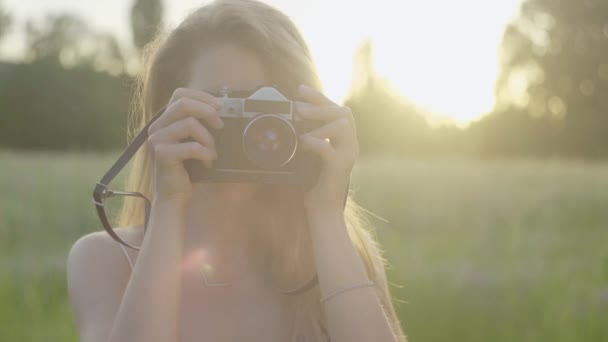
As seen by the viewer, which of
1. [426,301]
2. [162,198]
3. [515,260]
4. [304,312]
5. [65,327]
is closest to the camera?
[162,198]

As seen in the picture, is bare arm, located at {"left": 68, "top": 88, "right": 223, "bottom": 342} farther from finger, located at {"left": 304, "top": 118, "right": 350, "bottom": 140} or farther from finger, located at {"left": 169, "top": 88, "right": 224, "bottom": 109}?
finger, located at {"left": 304, "top": 118, "right": 350, "bottom": 140}

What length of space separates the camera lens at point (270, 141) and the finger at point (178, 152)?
12 cm

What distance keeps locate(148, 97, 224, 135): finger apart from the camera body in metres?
0.03

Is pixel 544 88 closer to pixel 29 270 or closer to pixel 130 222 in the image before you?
pixel 29 270

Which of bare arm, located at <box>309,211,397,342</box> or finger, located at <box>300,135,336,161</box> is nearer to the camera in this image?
bare arm, located at <box>309,211,397,342</box>

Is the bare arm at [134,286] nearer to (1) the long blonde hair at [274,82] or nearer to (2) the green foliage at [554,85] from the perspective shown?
(1) the long blonde hair at [274,82]

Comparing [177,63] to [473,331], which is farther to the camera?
[473,331]

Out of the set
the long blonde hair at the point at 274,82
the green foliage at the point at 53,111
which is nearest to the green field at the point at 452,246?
the long blonde hair at the point at 274,82

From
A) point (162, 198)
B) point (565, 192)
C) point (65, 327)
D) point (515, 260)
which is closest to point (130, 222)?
point (162, 198)

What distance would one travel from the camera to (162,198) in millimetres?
1501

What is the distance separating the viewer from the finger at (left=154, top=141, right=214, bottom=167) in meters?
1.52

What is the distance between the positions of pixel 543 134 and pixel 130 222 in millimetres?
25707

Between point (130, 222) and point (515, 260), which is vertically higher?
point (130, 222)

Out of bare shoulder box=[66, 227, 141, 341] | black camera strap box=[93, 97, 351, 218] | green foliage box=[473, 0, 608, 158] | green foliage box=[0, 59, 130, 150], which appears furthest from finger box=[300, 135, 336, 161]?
green foliage box=[0, 59, 130, 150]
